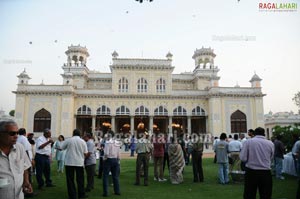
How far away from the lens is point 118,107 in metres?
33.8

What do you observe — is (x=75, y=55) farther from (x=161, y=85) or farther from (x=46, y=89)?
(x=161, y=85)

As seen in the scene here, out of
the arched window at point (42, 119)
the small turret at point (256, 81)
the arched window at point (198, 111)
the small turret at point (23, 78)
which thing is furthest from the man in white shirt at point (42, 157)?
the small turret at point (256, 81)

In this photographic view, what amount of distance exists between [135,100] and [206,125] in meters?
9.81

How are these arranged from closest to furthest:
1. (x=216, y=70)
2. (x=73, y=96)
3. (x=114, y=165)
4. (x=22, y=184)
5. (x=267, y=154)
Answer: (x=22, y=184) < (x=267, y=154) < (x=114, y=165) < (x=73, y=96) < (x=216, y=70)

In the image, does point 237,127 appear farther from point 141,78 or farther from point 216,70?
point 141,78

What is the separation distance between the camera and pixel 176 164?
9.73 meters

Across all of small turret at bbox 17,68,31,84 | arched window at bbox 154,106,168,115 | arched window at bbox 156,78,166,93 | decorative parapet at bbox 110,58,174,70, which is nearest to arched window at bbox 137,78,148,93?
arched window at bbox 156,78,166,93

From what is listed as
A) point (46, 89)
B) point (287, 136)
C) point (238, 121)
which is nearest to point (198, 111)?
point (238, 121)

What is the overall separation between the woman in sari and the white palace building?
23.4m

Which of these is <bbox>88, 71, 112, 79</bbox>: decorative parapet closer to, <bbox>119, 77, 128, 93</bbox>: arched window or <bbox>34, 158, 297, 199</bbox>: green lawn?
<bbox>119, 77, 128, 93</bbox>: arched window

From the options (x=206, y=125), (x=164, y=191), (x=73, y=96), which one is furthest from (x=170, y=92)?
(x=164, y=191)

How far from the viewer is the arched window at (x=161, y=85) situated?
35.1 m

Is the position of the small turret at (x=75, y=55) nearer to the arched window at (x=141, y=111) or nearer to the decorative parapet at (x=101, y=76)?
the decorative parapet at (x=101, y=76)

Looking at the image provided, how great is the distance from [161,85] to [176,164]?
25.9 m
